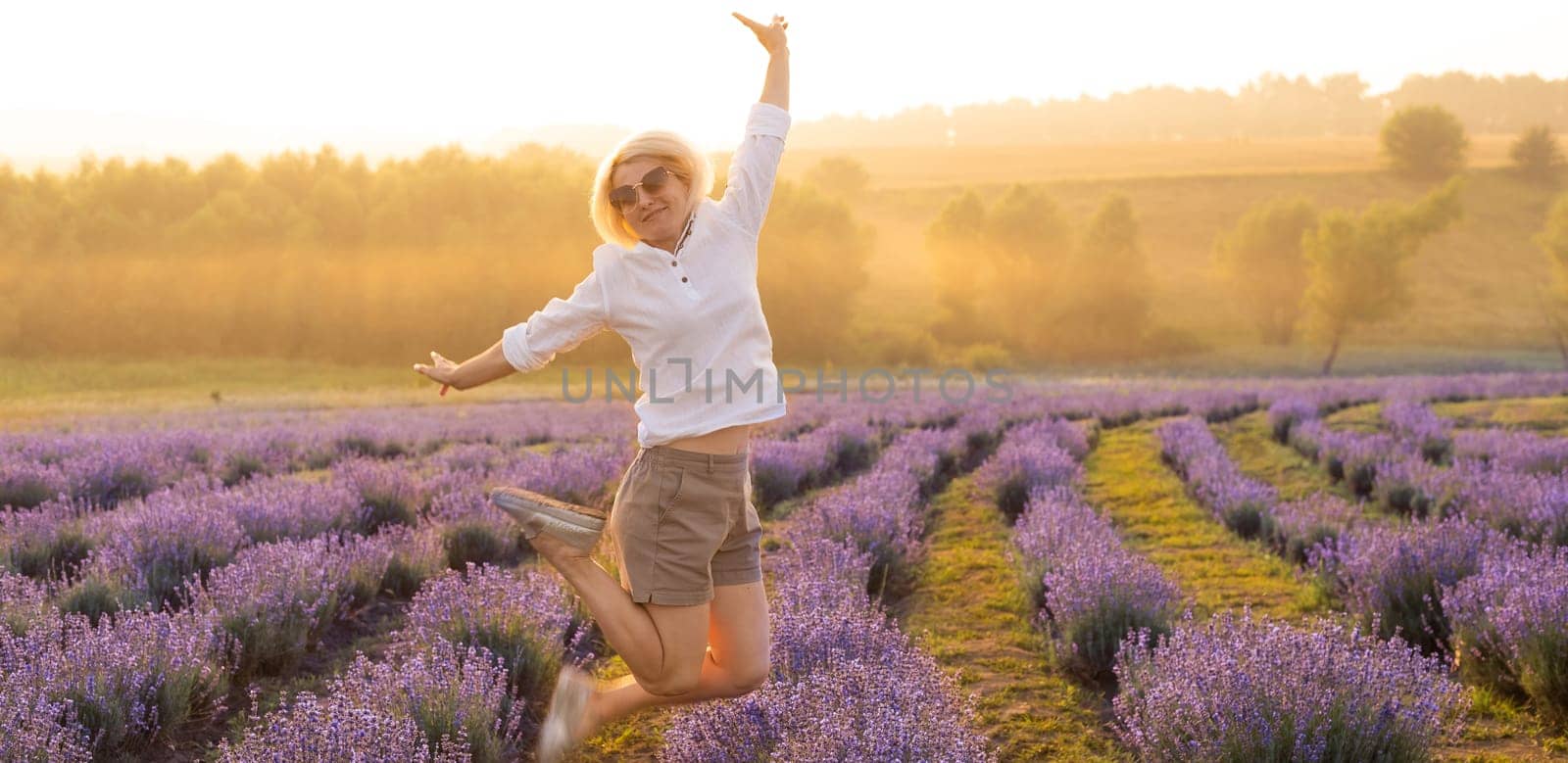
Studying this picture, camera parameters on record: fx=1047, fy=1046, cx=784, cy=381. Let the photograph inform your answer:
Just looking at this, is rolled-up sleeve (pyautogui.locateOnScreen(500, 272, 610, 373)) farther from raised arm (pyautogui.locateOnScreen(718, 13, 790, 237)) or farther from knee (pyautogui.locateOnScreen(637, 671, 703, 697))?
knee (pyautogui.locateOnScreen(637, 671, 703, 697))

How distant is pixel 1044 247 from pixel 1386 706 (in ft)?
168

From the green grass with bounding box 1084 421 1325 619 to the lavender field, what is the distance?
0.03 meters

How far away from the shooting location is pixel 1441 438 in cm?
1023

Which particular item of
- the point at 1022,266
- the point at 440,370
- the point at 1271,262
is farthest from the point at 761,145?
the point at 1271,262

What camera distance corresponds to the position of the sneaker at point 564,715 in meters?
2.80

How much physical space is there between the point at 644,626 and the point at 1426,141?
93645mm

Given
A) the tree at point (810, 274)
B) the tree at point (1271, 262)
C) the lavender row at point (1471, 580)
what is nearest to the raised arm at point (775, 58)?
the lavender row at point (1471, 580)

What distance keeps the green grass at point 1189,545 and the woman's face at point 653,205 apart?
2.60 metres

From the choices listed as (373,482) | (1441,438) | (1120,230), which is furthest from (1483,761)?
(1120,230)

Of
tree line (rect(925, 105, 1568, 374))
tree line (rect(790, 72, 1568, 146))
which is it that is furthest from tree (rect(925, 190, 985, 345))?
tree line (rect(790, 72, 1568, 146))

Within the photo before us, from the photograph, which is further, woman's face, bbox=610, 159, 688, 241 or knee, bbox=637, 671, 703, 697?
knee, bbox=637, 671, 703, 697

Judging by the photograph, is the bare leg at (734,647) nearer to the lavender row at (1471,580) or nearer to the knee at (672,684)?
the knee at (672,684)

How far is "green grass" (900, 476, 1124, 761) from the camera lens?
3514mm

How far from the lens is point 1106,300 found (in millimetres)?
49656
